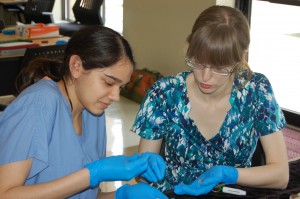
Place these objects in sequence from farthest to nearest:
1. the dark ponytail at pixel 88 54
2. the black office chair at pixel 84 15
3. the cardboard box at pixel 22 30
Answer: the black office chair at pixel 84 15
the cardboard box at pixel 22 30
the dark ponytail at pixel 88 54

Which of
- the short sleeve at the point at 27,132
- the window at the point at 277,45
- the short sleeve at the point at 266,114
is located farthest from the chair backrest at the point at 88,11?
the short sleeve at the point at 27,132

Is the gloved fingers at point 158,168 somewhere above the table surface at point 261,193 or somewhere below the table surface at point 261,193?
above

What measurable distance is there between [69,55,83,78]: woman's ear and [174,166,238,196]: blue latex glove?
45 cm

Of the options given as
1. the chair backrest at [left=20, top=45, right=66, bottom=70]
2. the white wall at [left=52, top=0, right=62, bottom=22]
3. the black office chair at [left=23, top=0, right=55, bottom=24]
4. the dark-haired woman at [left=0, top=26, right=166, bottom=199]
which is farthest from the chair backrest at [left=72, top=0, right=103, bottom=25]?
the dark-haired woman at [left=0, top=26, right=166, bottom=199]

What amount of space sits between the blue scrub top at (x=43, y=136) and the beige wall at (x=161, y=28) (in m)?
2.66

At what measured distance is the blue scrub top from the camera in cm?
129

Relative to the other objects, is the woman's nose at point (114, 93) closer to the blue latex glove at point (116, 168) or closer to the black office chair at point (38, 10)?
the blue latex glove at point (116, 168)

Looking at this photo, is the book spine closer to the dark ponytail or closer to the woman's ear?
the dark ponytail

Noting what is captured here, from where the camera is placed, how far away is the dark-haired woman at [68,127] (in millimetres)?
1282

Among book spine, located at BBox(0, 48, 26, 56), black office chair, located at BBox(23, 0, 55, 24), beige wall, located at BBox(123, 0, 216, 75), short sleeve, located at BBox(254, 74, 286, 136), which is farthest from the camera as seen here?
black office chair, located at BBox(23, 0, 55, 24)

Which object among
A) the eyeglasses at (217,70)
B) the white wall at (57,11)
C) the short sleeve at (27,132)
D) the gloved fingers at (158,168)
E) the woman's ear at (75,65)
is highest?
the woman's ear at (75,65)

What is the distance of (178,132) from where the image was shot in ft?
5.93

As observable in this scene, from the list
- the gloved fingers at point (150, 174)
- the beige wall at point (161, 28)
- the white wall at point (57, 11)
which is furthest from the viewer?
the white wall at point (57, 11)

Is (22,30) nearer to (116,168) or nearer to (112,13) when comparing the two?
(116,168)
